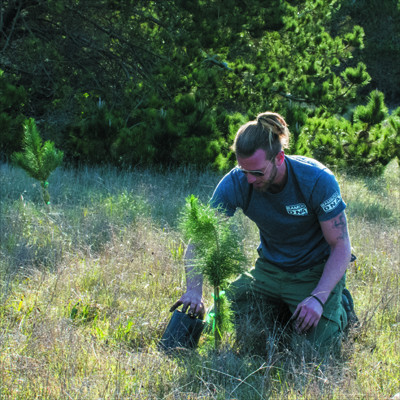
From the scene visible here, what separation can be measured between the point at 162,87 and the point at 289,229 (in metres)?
5.20

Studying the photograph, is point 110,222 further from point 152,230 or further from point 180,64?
point 180,64

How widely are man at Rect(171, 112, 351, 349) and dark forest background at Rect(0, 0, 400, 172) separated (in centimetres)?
385

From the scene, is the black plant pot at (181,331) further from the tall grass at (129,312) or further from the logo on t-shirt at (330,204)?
the logo on t-shirt at (330,204)

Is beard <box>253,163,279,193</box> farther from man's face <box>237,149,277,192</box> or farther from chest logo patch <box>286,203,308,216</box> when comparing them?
chest logo patch <box>286,203,308,216</box>

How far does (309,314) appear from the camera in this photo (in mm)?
2609

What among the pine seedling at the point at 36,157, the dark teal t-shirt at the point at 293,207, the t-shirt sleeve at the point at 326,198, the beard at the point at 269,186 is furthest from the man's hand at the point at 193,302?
the pine seedling at the point at 36,157

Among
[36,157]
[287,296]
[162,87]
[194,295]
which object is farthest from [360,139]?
[194,295]

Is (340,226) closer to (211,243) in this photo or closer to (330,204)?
(330,204)

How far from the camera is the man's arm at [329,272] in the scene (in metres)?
2.62

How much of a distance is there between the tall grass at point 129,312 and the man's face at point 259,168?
813 millimetres

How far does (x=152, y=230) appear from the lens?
4.53 m

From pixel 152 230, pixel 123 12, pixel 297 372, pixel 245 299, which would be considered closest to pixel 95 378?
pixel 297 372

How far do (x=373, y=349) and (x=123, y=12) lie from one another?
694 cm

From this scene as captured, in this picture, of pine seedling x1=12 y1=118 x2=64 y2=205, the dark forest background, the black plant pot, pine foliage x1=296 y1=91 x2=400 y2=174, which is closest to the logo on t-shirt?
the black plant pot
